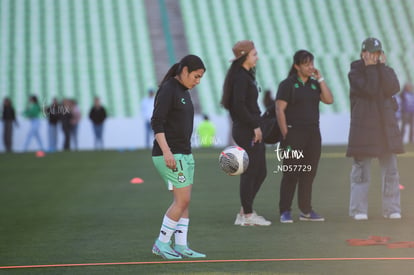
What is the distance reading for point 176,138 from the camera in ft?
29.5

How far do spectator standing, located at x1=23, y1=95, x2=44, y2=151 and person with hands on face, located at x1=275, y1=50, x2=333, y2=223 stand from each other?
1951 centimetres

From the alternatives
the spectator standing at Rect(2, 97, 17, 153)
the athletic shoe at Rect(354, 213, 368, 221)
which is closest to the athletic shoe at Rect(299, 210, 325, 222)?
the athletic shoe at Rect(354, 213, 368, 221)

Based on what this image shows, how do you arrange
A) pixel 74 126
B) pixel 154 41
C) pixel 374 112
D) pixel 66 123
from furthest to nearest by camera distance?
pixel 154 41, pixel 74 126, pixel 66 123, pixel 374 112

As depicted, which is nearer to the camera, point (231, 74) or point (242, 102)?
point (242, 102)

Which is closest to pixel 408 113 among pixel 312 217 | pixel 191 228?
pixel 312 217

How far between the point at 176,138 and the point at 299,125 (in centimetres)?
289

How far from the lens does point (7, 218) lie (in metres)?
12.7

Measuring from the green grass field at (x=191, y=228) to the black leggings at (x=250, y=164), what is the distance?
34 cm

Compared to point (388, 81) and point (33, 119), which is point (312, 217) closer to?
point (388, 81)

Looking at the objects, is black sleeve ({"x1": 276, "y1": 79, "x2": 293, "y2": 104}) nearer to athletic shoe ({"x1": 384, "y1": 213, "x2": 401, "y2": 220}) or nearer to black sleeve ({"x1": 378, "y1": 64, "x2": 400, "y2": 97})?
black sleeve ({"x1": 378, "y1": 64, "x2": 400, "y2": 97})

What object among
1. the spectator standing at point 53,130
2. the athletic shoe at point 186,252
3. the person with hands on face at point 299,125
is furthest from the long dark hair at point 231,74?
the spectator standing at point 53,130

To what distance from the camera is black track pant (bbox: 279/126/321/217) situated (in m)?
11.6

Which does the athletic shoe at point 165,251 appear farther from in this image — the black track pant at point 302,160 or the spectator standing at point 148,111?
the spectator standing at point 148,111

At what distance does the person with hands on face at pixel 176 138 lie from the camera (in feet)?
29.2
